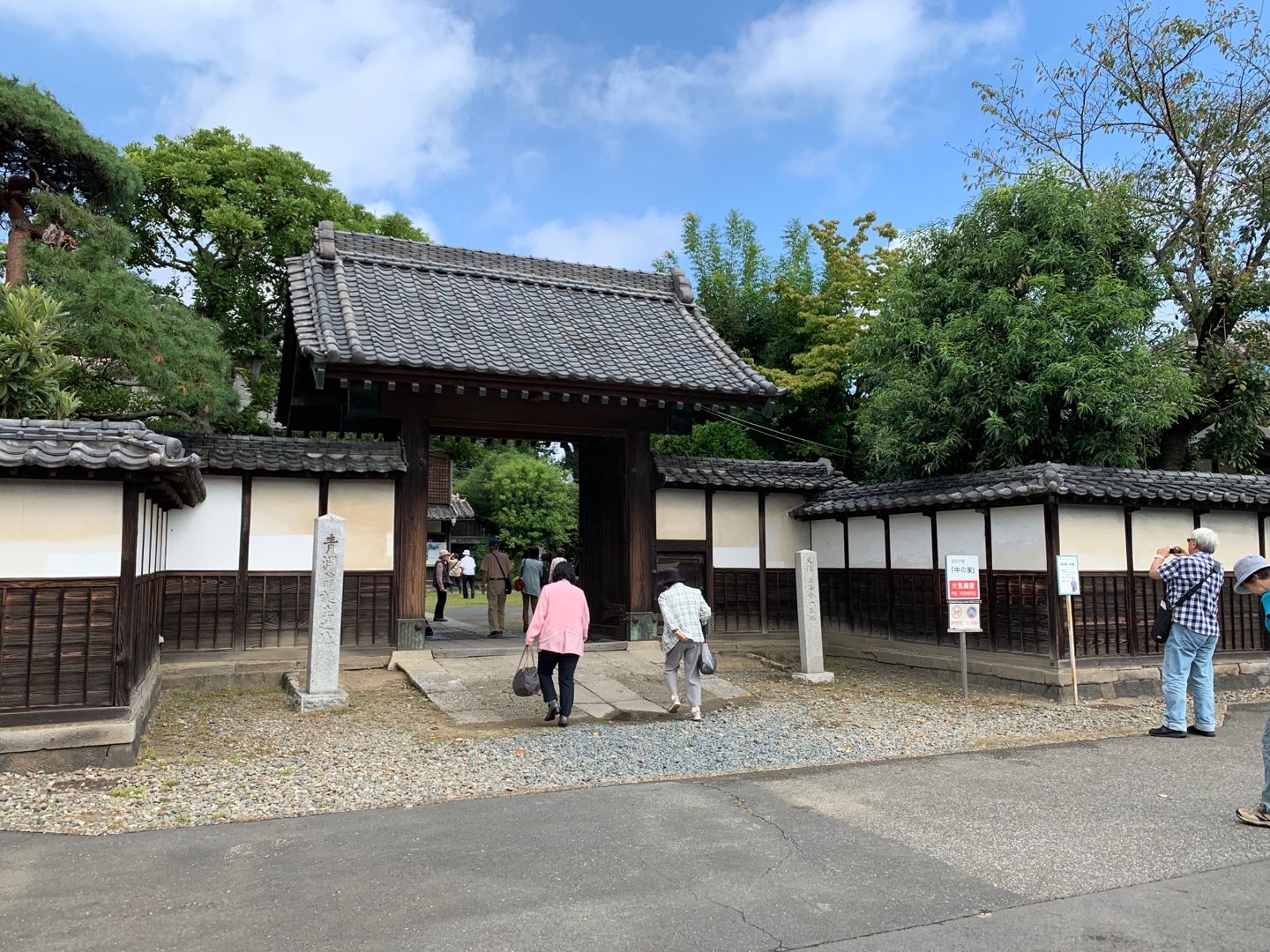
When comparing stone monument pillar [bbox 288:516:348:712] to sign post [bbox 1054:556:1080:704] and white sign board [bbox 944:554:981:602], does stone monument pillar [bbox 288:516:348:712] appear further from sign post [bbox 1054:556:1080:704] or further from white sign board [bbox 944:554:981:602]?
sign post [bbox 1054:556:1080:704]

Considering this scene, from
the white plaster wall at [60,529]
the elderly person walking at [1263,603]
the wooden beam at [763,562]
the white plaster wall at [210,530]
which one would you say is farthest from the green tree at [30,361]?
the elderly person walking at [1263,603]

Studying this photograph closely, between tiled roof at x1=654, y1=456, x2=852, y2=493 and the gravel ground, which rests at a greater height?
tiled roof at x1=654, y1=456, x2=852, y2=493

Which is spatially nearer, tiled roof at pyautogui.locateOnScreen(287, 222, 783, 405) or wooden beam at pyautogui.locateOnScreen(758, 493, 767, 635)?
tiled roof at pyautogui.locateOnScreen(287, 222, 783, 405)

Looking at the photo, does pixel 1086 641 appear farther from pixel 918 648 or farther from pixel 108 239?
pixel 108 239

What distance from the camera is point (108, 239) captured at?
12.9m

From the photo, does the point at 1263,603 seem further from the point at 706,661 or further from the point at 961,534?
the point at 961,534

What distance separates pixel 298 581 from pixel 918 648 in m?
8.85

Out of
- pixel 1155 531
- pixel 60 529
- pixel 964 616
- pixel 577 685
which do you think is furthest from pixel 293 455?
pixel 1155 531

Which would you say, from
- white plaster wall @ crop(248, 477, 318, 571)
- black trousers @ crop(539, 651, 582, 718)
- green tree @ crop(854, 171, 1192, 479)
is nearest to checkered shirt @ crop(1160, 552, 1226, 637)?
green tree @ crop(854, 171, 1192, 479)

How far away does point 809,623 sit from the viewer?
476 inches

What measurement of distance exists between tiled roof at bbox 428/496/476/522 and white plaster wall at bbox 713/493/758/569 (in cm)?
2180

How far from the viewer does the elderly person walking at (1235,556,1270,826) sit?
5340 millimetres

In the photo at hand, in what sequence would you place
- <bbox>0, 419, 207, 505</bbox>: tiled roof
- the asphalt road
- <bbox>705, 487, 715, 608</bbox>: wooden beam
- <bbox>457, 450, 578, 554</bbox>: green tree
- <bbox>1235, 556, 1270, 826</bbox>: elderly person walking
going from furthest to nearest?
<bbox>457, 450, 578, 554</bbox>: green tree < <bbox>705, 487, 715, 608</bbox>: wooden beam < <bbox>0, 419, 207, 505</bbox>: tiled roof < <bbox>1235, 556, 1270, 826</bbox>: elderly person walking < the asphalt road

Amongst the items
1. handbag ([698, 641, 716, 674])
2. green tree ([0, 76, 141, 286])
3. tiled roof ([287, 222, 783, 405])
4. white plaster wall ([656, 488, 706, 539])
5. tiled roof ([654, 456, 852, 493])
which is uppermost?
green tree ([0, 76, 141, 286])
